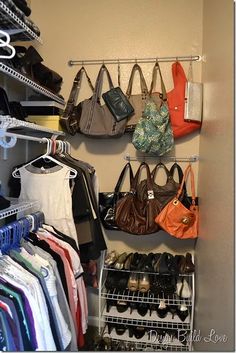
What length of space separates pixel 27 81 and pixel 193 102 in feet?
3.27

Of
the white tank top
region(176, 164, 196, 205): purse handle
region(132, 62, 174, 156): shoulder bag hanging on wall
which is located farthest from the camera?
region(176, 164, 196, 205): purse handle

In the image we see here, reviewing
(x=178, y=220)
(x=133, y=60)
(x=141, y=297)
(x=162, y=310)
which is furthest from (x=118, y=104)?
(x=162, y=310)

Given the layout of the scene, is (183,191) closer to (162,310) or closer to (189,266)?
(189,266)

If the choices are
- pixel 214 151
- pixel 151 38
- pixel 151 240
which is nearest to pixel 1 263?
Answer: pixel 214 151

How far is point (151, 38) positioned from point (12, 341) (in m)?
1.89

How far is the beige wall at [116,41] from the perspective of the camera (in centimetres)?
191

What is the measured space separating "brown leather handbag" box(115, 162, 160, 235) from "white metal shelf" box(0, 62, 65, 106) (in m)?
0.78

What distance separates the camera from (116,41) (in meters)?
1.96

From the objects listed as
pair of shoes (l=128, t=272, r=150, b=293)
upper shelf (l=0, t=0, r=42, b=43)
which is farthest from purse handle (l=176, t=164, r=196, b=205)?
upper shelf (l=0, t=0, r=42, b=43)

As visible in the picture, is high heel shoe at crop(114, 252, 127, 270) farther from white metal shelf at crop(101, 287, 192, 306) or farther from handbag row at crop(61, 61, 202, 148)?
handbag row at crop(61, 61, 202, 148)

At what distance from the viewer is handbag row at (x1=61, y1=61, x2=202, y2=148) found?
176cm

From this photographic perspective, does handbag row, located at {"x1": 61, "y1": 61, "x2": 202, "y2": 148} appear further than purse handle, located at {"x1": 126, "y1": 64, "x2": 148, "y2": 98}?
No

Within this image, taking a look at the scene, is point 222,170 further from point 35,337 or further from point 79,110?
point 79,110

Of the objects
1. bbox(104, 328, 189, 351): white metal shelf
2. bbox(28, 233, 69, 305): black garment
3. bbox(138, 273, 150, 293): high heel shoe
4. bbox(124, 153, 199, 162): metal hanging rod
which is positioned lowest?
Result: bbox(104, 328, 189, 351): white metal shelf
